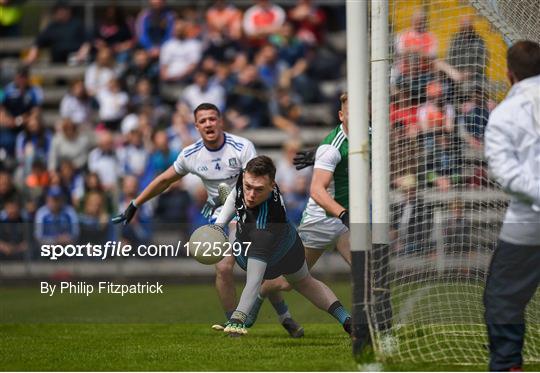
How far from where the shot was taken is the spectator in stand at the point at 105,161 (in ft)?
58.9

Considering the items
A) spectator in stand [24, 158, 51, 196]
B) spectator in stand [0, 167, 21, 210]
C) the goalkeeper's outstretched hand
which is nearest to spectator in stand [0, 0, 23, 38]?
spectator in stand [24, 158, 51, 196]

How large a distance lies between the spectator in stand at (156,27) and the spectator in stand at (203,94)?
4.79ft

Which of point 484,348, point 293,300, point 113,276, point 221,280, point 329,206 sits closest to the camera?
point 484,348

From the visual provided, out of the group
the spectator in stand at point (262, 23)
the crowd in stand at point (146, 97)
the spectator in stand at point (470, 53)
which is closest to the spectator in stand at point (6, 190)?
the crowd in stand at point (146, 97)

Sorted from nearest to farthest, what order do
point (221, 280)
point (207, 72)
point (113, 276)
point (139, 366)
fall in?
point (139, 366), point (221, 280), point (113, 276), point (207, 72)

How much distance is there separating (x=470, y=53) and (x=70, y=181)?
1019 cm

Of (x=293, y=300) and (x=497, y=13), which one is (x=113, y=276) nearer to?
(x=293, y=300)

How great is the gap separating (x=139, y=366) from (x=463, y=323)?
9.24 ft

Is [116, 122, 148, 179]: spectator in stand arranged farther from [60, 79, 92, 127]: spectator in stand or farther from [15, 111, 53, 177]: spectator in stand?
[60, 79, 92, 127]: spectator in stand

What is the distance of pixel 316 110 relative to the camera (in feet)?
63.4

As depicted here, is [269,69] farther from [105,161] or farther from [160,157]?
[105,161]

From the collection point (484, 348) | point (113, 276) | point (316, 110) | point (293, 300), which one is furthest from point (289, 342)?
point (316, 110)

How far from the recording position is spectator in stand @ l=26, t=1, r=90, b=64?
20750mm

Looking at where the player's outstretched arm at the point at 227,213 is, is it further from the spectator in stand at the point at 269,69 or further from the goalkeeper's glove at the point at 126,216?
the spectator in stand at the point at 269,69
